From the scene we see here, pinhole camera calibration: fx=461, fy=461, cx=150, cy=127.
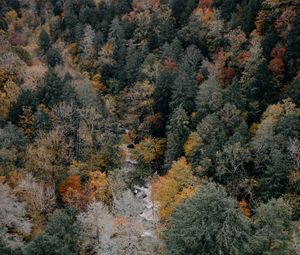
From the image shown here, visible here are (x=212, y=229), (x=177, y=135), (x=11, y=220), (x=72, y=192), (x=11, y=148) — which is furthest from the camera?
(x=177, y=135)

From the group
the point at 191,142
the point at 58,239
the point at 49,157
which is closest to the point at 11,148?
the point at 49,157

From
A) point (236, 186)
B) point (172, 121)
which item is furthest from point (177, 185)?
point (172, 121)

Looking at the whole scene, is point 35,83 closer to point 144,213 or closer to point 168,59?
point 168,59

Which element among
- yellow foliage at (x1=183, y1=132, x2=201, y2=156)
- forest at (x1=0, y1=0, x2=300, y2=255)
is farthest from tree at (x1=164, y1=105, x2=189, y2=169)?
yellow foliage at (x1=183, y1=132, x2=201, y2=156)

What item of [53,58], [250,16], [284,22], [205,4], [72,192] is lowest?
[72,192]

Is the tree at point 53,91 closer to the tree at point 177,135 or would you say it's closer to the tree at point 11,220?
the tree at point 177,135

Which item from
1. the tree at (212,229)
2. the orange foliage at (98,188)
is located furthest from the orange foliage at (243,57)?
the tree at (212,229)

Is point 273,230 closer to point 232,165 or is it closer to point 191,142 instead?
point 232,165
